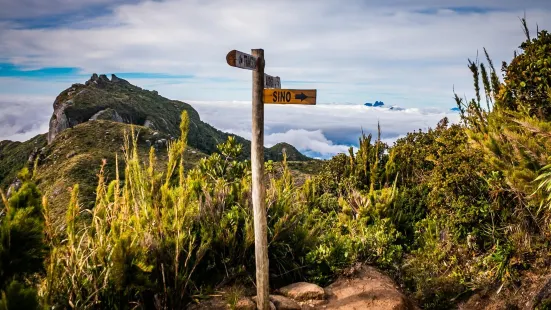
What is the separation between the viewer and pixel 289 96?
4.48 meters

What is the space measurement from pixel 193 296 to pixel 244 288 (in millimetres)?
740

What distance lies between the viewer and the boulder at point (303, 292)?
5230 mm

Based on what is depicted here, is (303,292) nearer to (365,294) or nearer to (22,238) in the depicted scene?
(365,294)

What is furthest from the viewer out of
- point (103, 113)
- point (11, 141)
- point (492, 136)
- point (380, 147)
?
point (11, 141)

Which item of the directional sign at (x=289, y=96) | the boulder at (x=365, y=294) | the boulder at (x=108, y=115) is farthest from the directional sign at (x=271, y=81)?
the boulder at (x=108, y=115)

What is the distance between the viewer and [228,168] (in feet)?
24.0

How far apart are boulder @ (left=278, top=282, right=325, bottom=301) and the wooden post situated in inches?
27.5

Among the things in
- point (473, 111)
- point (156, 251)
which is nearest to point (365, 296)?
point (156, 251)

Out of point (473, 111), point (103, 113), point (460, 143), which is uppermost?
point (103, 113)

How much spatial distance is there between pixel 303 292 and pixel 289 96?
2.41m

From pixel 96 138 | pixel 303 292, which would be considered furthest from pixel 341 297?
pixel 96 138

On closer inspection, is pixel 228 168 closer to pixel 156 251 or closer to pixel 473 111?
pixel 156 251

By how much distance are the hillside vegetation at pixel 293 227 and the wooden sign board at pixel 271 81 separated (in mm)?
1031

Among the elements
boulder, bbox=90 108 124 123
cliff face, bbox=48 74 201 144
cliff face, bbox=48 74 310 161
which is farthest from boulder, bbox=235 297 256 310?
boulder, bbox=90 108 124 123
